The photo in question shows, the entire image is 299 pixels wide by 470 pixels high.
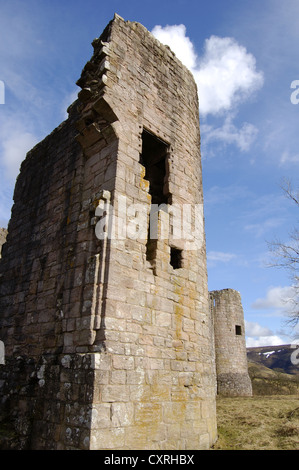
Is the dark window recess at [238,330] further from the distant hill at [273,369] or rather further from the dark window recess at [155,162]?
the dark window recess at [155,162]

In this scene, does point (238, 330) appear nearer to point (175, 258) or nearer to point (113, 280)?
point (175, 258)

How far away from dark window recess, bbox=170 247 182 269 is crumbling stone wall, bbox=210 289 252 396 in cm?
1547

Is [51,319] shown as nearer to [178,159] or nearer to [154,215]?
[154,215]

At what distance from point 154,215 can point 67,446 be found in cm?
342

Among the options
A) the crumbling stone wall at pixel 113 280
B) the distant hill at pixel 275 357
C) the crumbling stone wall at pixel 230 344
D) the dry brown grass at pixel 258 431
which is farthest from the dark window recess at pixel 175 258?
the distant hill at pixel 275 357

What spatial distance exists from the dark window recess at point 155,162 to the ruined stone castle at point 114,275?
0.08 ft

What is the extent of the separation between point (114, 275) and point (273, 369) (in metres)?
64.1

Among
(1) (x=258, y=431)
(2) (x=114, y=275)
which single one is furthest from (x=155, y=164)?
(1) (x=258, y=431)

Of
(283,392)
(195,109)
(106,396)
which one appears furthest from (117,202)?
(283,392)

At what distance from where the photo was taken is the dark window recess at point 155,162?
22.1ft

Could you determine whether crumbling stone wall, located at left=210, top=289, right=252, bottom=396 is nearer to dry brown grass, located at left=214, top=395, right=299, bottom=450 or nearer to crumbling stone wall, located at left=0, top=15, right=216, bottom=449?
dry brown grass, located at left=214, top=395, right=299, bottom=450

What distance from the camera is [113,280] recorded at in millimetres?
4617

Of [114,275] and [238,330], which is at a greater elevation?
[238,330]
